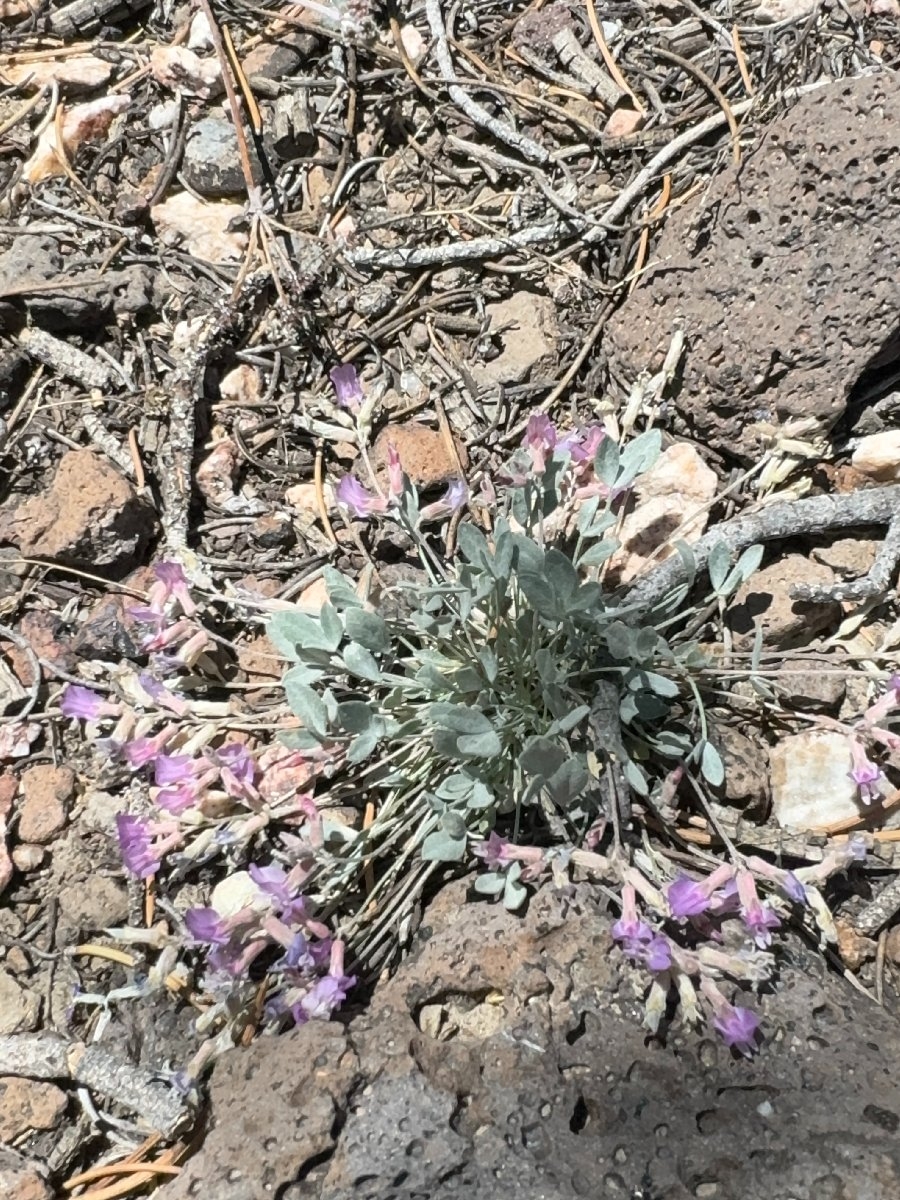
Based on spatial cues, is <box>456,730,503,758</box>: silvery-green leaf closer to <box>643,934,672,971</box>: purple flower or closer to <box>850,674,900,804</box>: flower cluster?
<box>643,934,672,971</box>: purple flower

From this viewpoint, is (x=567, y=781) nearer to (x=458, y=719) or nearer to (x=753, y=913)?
(x=458, y=719)

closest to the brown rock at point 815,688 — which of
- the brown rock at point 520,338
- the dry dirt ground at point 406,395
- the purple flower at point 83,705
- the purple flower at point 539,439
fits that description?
the dry dirt ground at point 406,395

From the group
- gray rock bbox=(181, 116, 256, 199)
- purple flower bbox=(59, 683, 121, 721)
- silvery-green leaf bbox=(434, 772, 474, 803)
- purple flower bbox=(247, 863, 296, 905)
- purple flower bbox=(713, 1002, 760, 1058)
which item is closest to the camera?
purple flower bbox=(713, 1002, 760, 1058)

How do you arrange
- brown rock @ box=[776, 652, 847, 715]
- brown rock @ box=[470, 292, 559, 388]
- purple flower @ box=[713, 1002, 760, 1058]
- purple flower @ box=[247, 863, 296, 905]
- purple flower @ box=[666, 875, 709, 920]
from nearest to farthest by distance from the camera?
1. purple flower @ box=[713, 1002, 760, 1058]
2. purple flower @ box=[666, 875, 709, 920]
3. purple flower @ box=[247, 863, 296, 905]
4. brown rock @ box=[776, 652, 847, 715]
5. brown rock @ box=[470, 292, 559, 388]

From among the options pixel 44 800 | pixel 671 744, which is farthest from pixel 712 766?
pixel 44 800

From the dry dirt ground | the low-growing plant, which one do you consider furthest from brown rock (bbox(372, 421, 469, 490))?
the low-growing plant

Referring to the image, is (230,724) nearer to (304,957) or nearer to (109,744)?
(109,744)
